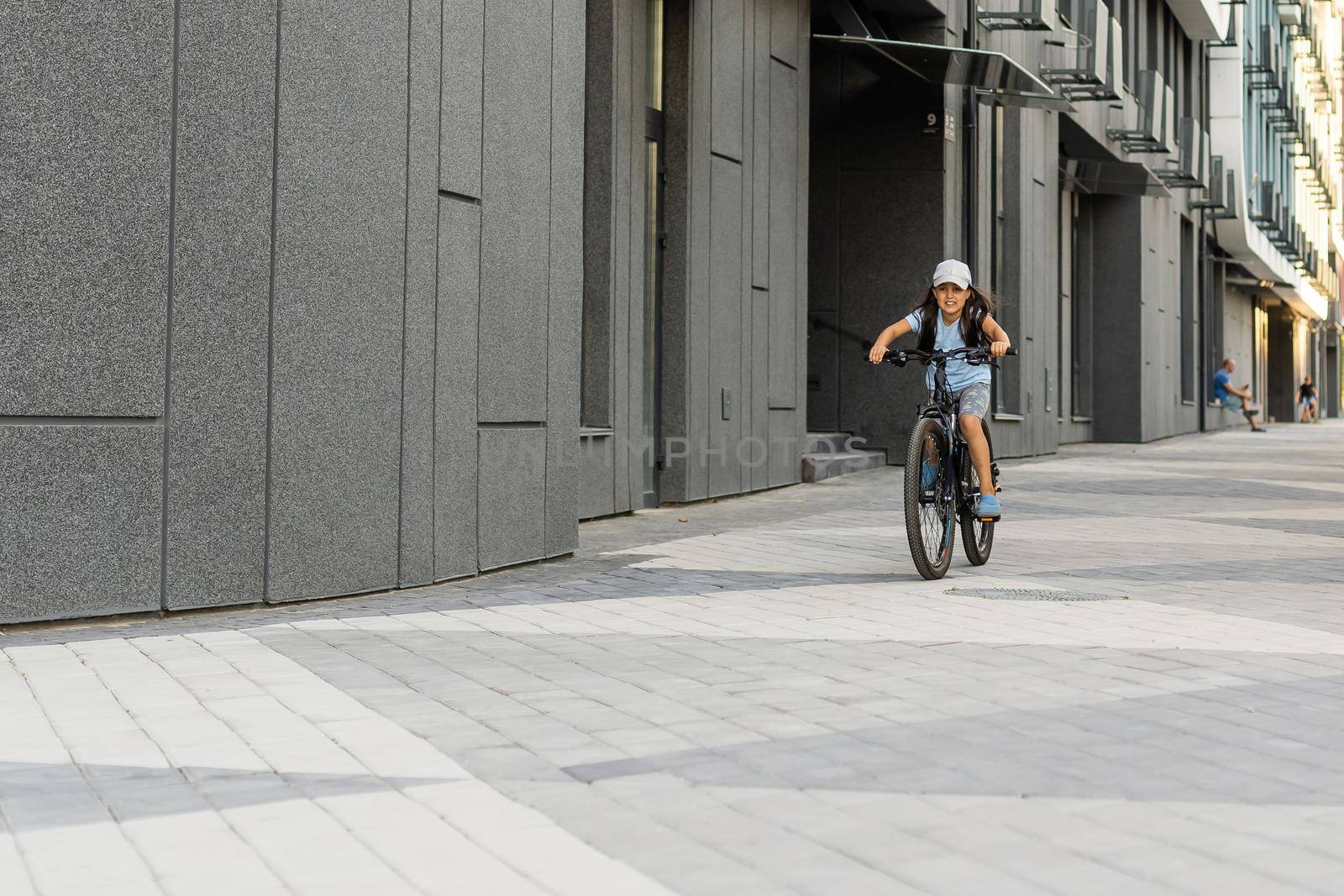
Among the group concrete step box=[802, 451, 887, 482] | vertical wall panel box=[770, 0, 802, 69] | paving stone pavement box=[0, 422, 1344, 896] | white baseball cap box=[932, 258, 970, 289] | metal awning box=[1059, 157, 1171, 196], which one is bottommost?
paving stone pavement box=[0, 422, 1344, 896]

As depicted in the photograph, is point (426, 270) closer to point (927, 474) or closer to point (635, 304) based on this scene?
point (927, 474)

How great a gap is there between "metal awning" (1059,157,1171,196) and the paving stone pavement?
20191mm

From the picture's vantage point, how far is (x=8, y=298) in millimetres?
6395

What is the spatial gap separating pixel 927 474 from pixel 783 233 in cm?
700

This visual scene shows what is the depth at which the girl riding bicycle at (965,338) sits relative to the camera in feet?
29.8

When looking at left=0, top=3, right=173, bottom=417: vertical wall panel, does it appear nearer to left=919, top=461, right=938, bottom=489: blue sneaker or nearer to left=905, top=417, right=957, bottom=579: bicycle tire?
left=905, top=417, right=957, bottom=579: bicycle tire

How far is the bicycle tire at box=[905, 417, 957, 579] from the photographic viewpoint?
8.53 meters

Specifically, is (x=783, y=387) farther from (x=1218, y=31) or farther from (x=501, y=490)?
(x=1218, y=31)

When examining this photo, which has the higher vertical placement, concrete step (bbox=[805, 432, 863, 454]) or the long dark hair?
the long dark hair

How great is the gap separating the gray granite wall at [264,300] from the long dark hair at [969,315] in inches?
85.5

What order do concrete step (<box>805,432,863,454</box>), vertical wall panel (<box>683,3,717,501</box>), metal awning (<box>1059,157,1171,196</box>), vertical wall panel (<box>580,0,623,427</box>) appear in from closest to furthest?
vertical wall panel (<box>580,0,623,427</box>) < vertical wall panel (<box>683,3,717,501</box>) < concrete step (<box>805,432,863,454</box>) < metal awning (<box>1059,157,1171,196</box>)

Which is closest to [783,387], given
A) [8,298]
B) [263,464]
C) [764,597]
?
[764,597]

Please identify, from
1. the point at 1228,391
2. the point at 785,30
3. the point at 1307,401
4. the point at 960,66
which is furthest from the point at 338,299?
the point at 1307,401

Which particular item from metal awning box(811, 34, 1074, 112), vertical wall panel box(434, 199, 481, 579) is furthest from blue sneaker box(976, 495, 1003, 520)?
metal awning box(811, 34, 1074, 112)
